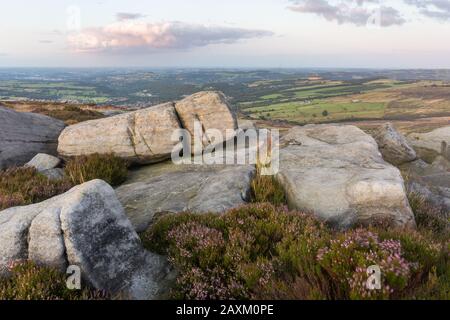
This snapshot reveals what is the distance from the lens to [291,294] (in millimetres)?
4883

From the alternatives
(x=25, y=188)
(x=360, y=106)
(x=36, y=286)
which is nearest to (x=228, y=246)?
(x=36, y=286)

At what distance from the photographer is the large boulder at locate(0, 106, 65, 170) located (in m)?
15.9

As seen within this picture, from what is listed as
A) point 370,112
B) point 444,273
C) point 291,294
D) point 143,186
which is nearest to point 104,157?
point 143,186

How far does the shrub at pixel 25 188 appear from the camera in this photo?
948 centimetres

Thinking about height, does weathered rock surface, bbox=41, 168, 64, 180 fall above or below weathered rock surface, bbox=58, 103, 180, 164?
below

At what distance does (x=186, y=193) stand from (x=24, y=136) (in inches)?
432

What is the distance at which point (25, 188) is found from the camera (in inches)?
414

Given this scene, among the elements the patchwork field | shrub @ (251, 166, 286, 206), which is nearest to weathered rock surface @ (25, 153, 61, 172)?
shrub @ (251, 166, 286, 206)

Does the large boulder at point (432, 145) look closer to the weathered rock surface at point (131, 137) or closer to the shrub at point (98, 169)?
Answer: the weathered rock surface at point (131, 137)

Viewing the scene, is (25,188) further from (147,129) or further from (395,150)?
(395,150)

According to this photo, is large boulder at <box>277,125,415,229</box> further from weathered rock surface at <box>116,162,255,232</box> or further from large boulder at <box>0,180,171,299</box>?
large boulder at <box>0,180,171,299</box>

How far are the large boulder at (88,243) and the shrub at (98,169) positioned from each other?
532 centimetres

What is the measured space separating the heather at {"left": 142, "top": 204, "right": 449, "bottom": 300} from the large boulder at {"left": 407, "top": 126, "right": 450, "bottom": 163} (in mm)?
17615
